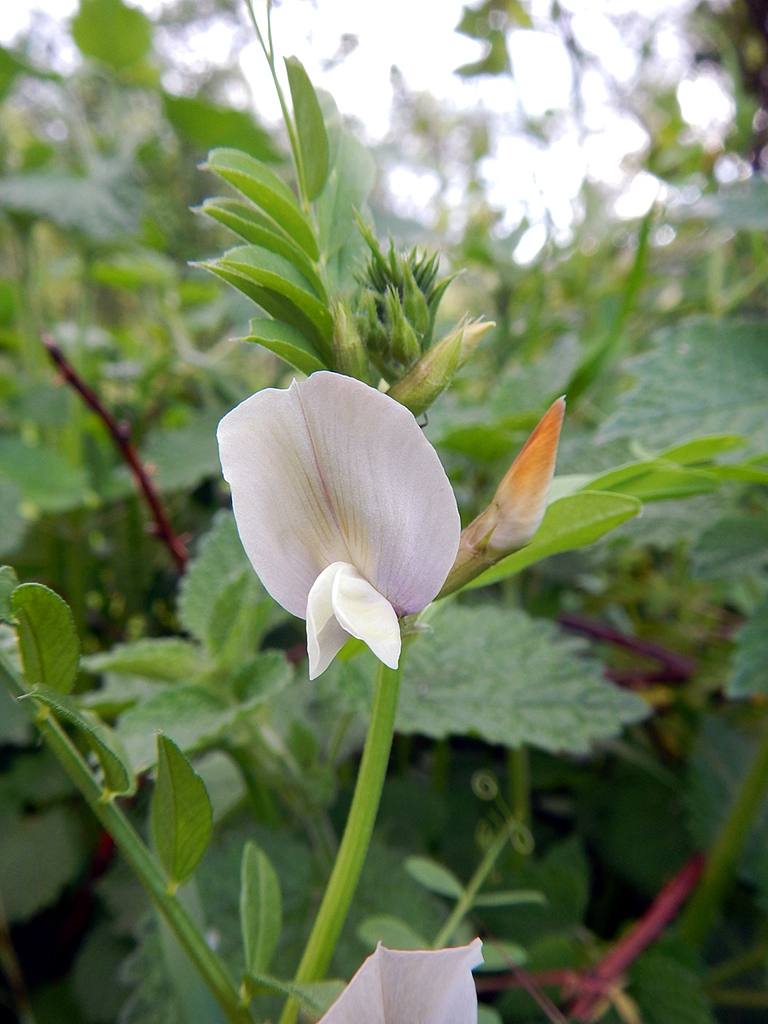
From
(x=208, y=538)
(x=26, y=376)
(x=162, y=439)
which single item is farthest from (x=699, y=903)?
(x=26, y=376)

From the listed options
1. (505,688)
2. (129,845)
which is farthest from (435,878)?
(129,845)

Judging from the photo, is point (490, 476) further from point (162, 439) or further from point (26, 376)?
point (26, 376)

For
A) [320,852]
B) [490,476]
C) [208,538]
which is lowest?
[320,852]

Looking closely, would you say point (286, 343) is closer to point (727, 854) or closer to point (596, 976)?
point (596, 976)

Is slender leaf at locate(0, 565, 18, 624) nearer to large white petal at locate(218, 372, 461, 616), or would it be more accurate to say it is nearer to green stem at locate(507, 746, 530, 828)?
large white petal at locate(218, 372, 461, 616)

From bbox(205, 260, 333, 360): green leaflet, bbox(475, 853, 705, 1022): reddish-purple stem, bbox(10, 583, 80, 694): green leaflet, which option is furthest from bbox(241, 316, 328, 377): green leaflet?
bbox(475, 853, 705, 1022): reddish-purple stem
